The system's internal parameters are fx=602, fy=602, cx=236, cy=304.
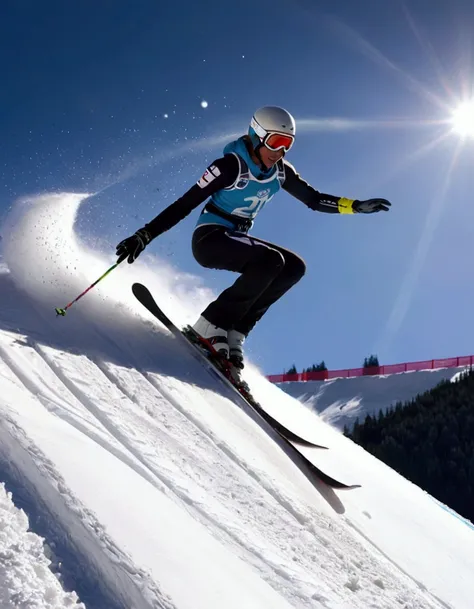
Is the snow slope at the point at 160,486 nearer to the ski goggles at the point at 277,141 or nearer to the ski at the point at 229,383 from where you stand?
the ski at the point at 229,383

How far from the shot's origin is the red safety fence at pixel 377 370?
119ft

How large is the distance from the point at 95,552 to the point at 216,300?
3.44 m

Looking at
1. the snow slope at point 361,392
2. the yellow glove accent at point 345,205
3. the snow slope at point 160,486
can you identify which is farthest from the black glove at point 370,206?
the snow slope at point 361,392

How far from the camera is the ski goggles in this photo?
4.83 metres

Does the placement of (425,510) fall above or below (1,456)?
above

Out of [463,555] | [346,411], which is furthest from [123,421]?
[346,411]

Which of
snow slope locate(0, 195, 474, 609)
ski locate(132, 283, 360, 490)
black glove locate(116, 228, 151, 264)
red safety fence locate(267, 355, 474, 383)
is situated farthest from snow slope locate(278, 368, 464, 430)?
black glove locate(116, 228, 151, 264)

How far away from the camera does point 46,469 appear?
6.19 feet

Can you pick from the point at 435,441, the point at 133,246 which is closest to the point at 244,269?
the point at 133,246

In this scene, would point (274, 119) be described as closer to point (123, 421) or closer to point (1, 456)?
point (123, 421)

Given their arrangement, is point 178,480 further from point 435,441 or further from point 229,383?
point 435,441

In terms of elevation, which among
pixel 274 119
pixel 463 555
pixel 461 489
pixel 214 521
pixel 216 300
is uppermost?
pixel 461 489

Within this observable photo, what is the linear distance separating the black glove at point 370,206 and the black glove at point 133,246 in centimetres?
210

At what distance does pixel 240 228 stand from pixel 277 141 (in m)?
0.78
